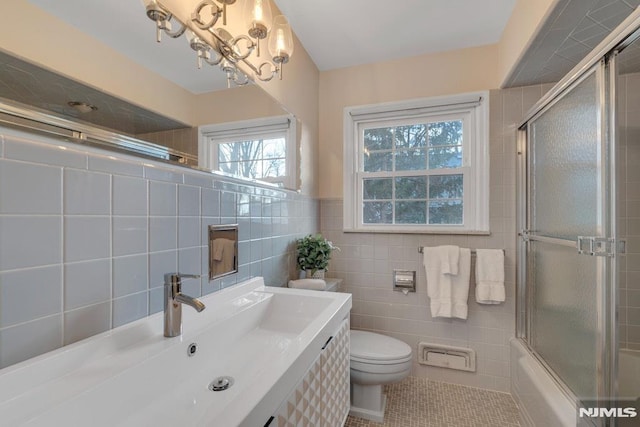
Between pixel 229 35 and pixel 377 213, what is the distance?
1508 millimetres

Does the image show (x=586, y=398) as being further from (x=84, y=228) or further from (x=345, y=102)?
(x=345, y=102)

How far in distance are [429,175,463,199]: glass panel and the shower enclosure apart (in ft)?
1.21

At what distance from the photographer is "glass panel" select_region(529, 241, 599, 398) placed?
1198mm

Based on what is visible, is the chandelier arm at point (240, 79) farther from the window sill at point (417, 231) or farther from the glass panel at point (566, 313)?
the glass panel at point (566, 313)

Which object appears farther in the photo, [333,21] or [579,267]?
[333,21]

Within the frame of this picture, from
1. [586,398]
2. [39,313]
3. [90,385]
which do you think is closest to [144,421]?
[90,385]

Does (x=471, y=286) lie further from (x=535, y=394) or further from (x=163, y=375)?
(x=163, y=375)

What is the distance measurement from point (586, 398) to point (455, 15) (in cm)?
204

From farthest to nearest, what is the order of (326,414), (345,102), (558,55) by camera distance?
(345,102)
(558,55)
(326,414)

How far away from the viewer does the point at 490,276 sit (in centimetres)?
179

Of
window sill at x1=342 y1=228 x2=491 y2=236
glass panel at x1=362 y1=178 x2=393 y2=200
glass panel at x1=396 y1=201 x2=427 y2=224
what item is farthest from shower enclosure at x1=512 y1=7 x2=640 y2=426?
glass panel at x1=362 y1=178 x2=393 y2=200

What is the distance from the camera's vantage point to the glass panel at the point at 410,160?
2104 millimetres

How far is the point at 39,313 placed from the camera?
0.61 meters

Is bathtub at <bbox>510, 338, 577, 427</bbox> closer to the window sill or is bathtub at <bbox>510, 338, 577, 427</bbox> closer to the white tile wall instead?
the white tile wall
